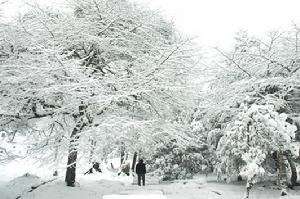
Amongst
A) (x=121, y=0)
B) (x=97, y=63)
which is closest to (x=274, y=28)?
(x=121, y=0)

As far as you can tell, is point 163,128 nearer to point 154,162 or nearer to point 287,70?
point 287,70

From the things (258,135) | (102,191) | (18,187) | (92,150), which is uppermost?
(258,135)

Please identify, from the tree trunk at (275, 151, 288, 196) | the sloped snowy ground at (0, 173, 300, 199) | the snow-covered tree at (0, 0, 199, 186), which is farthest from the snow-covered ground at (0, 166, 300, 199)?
the snow-covered tree at (0, 0, 199, 186)

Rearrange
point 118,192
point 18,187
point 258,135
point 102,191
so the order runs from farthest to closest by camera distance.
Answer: point 102,191 < point 18,187 < point 118,192 < point 258,135

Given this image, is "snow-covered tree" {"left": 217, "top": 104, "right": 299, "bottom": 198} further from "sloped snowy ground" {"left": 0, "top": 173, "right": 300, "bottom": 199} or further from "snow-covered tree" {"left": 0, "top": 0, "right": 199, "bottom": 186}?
"snow-covered tree" {"left": 0, "top": 0, "right": 199, "bottom": 186}

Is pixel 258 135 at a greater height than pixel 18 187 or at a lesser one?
greater

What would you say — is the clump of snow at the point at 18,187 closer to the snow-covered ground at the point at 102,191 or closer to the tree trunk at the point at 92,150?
the snow-covered ground at the point at 102,191

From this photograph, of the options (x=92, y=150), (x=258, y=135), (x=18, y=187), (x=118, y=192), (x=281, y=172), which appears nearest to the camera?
(x=92, y=150)

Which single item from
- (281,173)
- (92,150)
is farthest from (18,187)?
(281,173)

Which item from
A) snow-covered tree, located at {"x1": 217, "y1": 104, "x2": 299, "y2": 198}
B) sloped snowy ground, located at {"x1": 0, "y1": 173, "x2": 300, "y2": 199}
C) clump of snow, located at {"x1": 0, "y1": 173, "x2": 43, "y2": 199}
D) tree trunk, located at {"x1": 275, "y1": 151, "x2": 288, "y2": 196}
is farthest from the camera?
clump of snow, located at {"x1": 0, "y1": 173, "x2": 43, "y2": 199}

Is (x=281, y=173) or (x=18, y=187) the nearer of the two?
(x=281, y=173)

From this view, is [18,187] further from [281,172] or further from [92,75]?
[281,172]

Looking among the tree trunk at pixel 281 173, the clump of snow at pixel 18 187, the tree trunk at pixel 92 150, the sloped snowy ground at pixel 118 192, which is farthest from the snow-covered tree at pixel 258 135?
the clump of snow at pixel 18 187

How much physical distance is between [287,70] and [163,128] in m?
5.88
